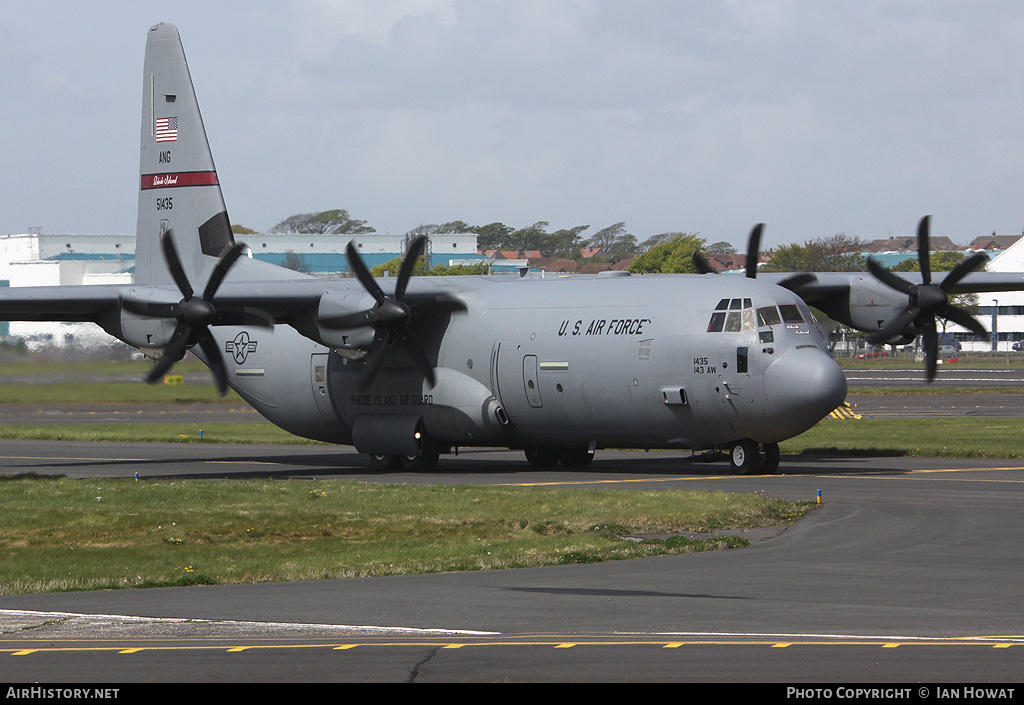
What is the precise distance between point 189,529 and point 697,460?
16159mm

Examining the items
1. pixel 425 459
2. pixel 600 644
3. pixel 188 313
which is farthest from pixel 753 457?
pixel 600 644

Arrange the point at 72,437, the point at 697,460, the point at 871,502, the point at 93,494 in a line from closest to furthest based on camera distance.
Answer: the point at 871,502 < the point at 93,494 < the point at 697,460 < the point at 72,437

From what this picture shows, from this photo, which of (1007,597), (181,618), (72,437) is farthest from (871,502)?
(72,437)

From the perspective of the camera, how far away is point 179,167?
36.8 metres

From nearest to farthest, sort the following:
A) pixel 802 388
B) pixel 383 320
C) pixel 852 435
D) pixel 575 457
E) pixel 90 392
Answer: pixel 802 388
pixel 383 320
pixel 575 457
pixel 90 392
pixel 852 435

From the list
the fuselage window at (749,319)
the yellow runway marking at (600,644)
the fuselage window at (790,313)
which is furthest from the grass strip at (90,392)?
the yellow runway marking at (600,644)

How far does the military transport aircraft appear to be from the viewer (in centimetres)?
2781

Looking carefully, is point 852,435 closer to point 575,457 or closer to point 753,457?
point 575,457

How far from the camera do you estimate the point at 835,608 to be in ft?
43.0

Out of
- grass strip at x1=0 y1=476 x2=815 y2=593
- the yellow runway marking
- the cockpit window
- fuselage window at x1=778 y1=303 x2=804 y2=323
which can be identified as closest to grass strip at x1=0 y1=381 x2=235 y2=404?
grass strip at x1=0 y1=476 x2=815 y2=593

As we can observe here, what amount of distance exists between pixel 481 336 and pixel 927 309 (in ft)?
35.9

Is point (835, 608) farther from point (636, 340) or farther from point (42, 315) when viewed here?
point (42, 315)

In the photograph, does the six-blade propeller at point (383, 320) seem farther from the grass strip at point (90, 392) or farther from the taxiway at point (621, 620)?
→ the taxiway at point (621, 620)

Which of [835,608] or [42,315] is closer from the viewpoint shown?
[835,608]
